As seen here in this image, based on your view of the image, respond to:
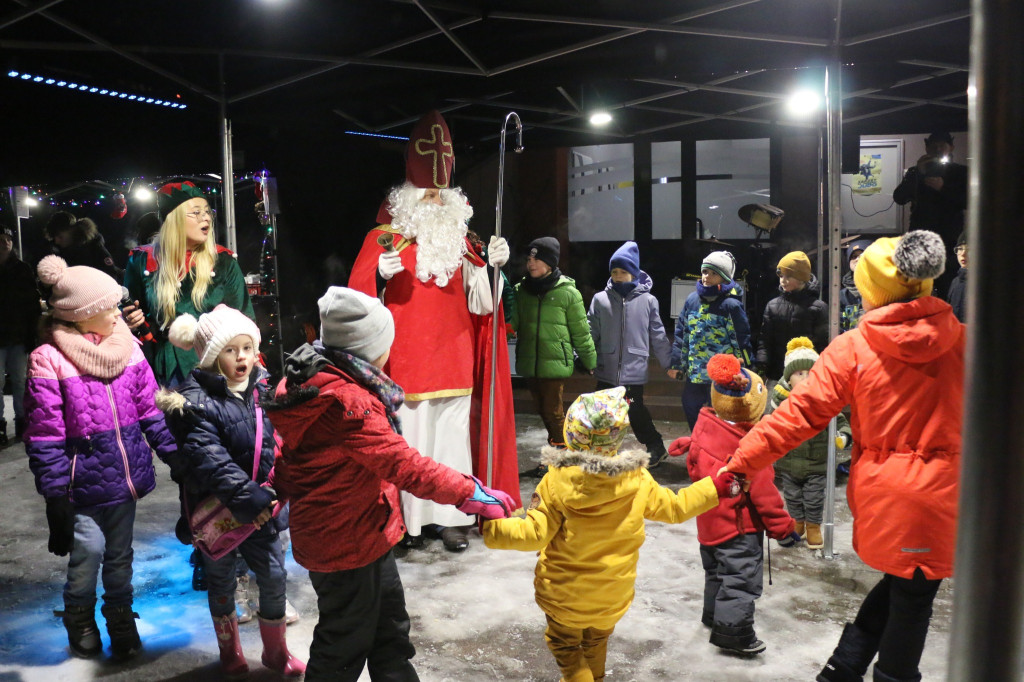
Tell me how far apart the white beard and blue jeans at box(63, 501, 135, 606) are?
6.02 ft

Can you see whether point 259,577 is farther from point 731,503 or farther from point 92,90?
point 92,90

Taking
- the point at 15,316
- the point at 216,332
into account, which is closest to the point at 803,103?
the point at 216,332

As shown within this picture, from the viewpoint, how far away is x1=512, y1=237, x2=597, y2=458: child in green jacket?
597 centimetres

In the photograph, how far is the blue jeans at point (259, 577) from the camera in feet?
10.3

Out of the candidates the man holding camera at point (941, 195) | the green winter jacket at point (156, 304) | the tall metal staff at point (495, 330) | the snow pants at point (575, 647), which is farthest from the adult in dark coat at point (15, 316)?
the man holding camera at point (941, 195)

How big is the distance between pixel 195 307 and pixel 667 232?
7251 millimetres

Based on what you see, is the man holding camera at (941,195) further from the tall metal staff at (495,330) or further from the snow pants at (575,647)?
the snow pants at (575,647)

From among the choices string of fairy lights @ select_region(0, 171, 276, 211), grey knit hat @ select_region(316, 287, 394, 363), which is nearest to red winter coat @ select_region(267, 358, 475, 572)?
grey knit hat @ select_region(316, 287, 394, 363)

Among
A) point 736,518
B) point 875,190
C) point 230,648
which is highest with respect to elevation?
point 875,190

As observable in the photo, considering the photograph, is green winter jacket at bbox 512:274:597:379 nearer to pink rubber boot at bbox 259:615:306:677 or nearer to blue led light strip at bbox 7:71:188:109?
blue led light strip at bbox 7:71:188:109

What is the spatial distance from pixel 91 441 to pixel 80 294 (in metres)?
0.58

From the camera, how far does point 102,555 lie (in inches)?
134

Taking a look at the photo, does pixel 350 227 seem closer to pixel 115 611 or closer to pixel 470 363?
pixel 470 363

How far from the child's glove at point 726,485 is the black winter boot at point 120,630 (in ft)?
7.81
